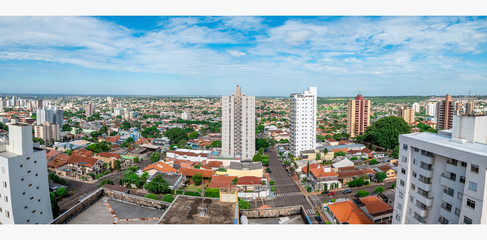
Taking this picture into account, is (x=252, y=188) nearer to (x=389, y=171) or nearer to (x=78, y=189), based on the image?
(x=389, y=171)

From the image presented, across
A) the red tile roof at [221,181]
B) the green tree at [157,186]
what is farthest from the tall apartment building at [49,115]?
the red tile roof at [221,181]

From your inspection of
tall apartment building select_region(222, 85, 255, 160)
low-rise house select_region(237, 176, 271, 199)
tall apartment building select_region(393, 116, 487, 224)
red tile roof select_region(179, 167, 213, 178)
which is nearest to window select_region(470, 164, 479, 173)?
tall apartment building select_region(393, 116, 487, 224)

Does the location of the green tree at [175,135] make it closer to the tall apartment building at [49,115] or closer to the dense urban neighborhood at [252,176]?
the dense urban neighborhood at [252,176]

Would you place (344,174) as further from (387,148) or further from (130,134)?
(130,134)

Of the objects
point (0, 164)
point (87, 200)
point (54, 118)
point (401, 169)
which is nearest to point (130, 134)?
point (54, 118)

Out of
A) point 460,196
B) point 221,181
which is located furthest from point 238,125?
point 460,196

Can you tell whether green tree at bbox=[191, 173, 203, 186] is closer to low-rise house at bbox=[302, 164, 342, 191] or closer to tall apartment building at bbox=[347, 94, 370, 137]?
low-rise house at bbox=[302, 164, 342, 191]
